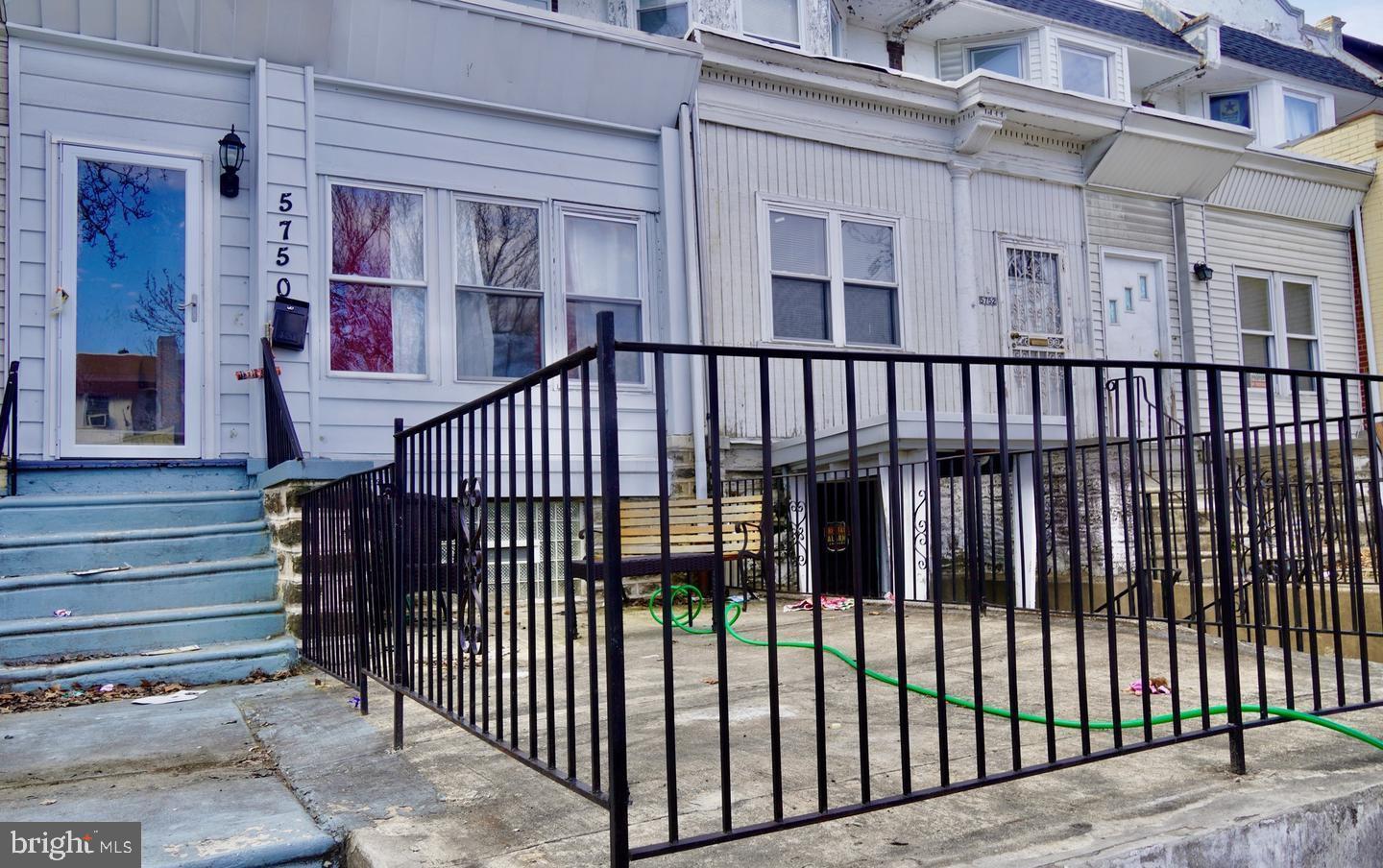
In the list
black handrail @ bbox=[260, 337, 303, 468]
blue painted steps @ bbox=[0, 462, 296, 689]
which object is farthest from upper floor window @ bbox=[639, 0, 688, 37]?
blue painted steps @ bbox=[0, 462, 296, 689]

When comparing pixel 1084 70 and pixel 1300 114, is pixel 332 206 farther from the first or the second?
pixel 1300 114

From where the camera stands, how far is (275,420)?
23.9ft

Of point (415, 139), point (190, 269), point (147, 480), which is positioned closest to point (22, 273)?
point (190, 269)

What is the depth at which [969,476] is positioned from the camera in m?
2.52

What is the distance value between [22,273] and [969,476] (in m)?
7.23

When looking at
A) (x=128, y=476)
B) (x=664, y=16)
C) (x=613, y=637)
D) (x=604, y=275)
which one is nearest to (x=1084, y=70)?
(x=664, y=16)

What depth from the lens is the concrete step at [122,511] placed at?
257 inches

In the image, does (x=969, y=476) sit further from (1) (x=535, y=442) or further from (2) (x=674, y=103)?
(2) (x=674, y=103)

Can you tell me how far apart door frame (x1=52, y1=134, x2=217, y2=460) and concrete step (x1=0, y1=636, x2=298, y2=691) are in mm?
2311

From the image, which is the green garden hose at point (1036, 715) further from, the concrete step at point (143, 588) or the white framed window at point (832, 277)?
the white framed window at point (832, 277)

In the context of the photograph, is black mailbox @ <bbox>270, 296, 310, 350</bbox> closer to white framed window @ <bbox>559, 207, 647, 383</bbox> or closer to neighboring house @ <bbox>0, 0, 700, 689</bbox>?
neighboring house @ <bbox>0, 0, 700, 689</bbox>

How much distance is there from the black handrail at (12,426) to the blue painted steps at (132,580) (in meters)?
0.13

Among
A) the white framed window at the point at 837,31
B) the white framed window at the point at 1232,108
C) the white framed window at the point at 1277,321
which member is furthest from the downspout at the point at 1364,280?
the white framed window at the point at 837,31

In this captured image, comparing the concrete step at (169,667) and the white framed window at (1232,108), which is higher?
the white framed window at (1232,108)
